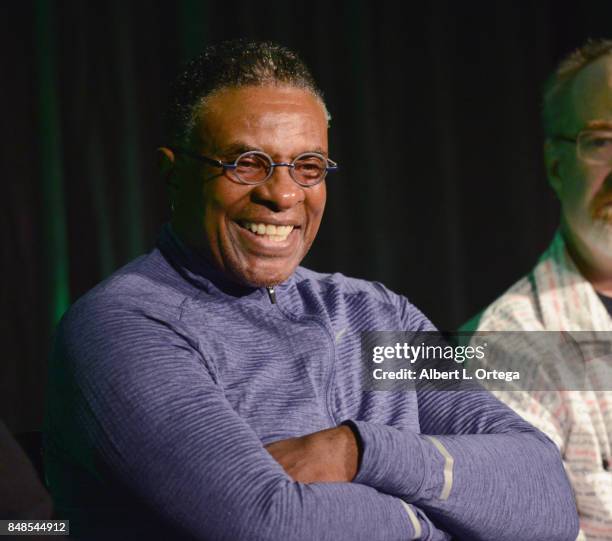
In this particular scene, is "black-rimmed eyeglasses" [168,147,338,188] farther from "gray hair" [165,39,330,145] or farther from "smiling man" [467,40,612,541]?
"smiling man" [467,40,612,541]

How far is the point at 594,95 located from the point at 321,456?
1417 millimetres

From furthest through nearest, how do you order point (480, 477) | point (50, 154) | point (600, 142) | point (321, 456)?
point (50, 154) < point (600, 142) < point (480, 477) < point (321, 456)

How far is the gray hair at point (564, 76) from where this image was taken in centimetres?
247

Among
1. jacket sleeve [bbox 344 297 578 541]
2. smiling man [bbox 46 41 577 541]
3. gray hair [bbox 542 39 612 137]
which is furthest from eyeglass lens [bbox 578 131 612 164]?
jacket sleeve [bbox 344 297 578 541]

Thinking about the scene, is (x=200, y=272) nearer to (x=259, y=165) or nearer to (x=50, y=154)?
(x=259, y=165)

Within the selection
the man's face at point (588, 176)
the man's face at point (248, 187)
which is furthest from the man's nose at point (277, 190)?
the man's face at point (588, 176)

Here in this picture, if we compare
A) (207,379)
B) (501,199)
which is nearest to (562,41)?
(501,199)

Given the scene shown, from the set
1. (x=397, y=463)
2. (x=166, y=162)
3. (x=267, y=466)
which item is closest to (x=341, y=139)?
(x=166, y=162)

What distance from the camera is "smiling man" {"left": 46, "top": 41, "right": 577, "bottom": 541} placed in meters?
1.41

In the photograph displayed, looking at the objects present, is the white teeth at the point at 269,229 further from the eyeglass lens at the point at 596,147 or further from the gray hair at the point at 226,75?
the eyeglass lens at the point at 596,147

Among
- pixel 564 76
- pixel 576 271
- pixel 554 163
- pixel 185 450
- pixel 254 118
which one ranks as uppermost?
pixel 564 76

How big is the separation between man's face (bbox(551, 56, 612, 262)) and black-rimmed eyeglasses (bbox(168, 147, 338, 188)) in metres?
0.94

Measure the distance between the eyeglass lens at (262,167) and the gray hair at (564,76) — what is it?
40.4 inches

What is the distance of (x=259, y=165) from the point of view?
5.65 feet
